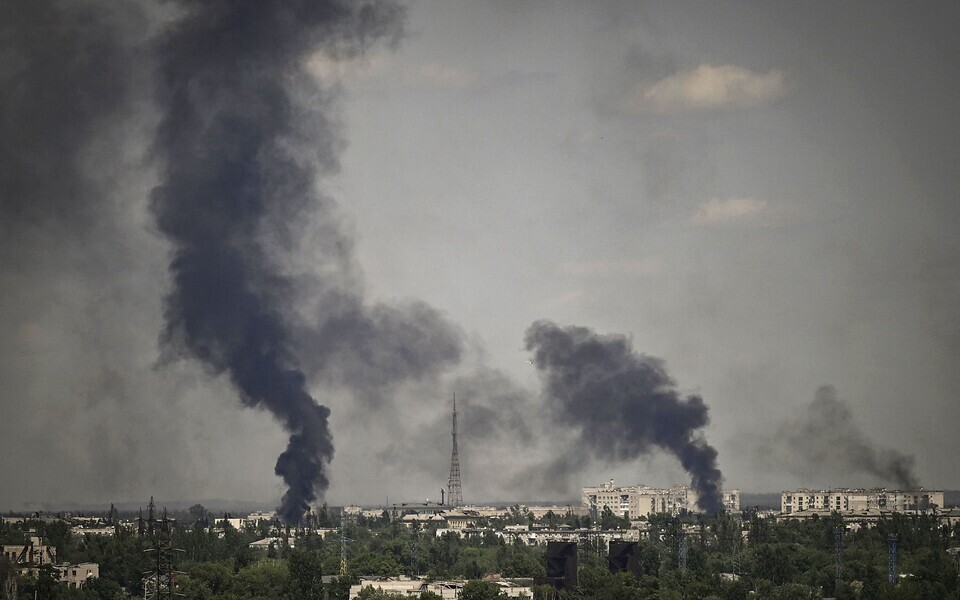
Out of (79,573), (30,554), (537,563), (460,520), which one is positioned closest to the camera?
(79,573)

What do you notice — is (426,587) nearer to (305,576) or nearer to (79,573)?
(305,576)

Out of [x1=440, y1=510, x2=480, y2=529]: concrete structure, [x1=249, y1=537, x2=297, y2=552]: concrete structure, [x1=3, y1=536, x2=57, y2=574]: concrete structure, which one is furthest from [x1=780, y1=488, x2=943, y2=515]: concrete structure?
[x1=3, y1=536, x2=57, y2=574]: concrete structure

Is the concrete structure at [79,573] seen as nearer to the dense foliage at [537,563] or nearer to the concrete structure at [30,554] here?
the dense foliage at [537,563]

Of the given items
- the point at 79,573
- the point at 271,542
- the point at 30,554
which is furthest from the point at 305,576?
the point at 271,542

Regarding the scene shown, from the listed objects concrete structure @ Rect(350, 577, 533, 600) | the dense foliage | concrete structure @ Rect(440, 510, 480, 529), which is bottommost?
concrete structure @ Rect(350, 577, 533, 600)

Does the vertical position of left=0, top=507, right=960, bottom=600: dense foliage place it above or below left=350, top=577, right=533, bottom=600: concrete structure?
above

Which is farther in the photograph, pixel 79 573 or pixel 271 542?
pixel 271 542

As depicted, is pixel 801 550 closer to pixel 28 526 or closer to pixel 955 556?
pixel 955 556

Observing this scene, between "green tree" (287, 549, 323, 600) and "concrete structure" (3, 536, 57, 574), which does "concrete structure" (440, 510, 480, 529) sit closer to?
"concrete structure" (3, 536, 57, 574)

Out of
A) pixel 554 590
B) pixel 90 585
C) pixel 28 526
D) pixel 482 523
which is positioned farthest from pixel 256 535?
pixel 554 590
